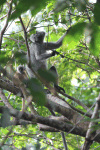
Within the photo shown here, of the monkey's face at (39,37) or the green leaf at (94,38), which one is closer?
the green leaf at (94,38)

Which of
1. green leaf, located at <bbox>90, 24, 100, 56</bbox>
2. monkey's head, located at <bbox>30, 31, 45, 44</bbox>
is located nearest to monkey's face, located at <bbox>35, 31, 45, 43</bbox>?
monkey's head, located at <bbox>30, 31, 45, 44</bbox>

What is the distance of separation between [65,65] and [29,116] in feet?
16.5

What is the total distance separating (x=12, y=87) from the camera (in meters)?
Result: 2.99

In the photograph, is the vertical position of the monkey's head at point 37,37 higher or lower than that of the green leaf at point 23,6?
higher

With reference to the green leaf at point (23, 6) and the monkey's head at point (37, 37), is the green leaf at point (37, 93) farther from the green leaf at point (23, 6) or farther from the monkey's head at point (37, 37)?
the monkey's head at point (37, 37)

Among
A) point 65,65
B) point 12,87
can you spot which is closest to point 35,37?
point 65,65

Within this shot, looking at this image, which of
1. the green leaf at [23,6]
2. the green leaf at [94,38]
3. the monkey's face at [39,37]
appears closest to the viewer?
the green leaf at [23,6]

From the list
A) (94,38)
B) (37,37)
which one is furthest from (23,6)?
(37,37)

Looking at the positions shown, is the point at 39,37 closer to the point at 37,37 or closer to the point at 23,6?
the point at 37,37

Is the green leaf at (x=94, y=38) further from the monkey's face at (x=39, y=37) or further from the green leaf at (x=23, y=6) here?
the monkey's face at (x=39, y=37)

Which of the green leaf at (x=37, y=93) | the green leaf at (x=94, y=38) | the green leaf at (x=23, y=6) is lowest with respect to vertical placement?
the green leaf at (x=37, y=93)

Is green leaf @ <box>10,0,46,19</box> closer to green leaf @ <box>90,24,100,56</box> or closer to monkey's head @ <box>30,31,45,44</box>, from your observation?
green leaf @ <box>90,24,100,56</box>

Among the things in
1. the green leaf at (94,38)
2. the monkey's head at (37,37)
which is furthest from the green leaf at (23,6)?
the monkey's head at (37,37)

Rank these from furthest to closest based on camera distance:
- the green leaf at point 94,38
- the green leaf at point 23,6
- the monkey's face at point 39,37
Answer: the monkey's face at point 39,37 < the green leaf at point 94,38 < the green leaf at point 23,6
